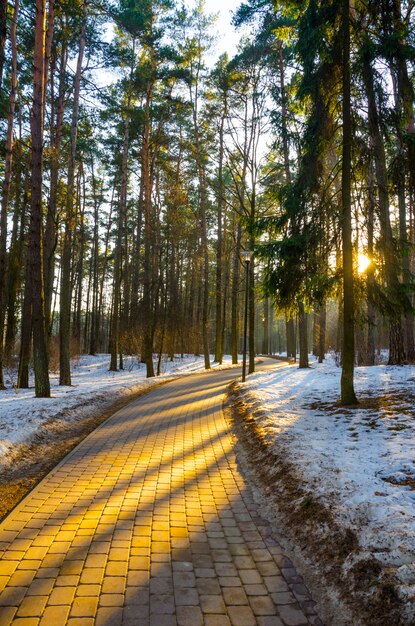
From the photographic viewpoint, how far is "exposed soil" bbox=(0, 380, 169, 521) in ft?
15.5

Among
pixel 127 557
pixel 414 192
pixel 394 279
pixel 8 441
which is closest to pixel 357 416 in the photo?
pixel 394 279

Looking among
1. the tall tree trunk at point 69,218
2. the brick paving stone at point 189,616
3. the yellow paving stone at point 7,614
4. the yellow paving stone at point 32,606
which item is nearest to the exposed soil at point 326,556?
the brick paving stone at point 189,616

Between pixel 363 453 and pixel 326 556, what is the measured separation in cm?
225

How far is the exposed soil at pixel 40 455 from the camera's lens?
15.5 feet

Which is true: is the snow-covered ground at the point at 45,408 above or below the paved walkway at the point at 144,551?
above

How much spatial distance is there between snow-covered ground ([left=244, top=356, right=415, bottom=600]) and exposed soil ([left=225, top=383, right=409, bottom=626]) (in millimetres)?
93

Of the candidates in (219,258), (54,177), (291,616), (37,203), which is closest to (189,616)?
(291,616)

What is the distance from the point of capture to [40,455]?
6.20m

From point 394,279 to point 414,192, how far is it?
6.05ft

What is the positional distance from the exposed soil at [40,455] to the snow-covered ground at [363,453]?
3.19 meters

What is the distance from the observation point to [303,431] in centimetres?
663

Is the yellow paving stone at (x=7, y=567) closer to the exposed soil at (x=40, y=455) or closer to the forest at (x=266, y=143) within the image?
the exposed soil at (x=40, y=455)

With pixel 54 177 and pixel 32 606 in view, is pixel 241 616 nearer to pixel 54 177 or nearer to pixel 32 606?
pixel 32 606

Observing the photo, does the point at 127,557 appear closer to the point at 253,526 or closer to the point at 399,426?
the point at 253,526
